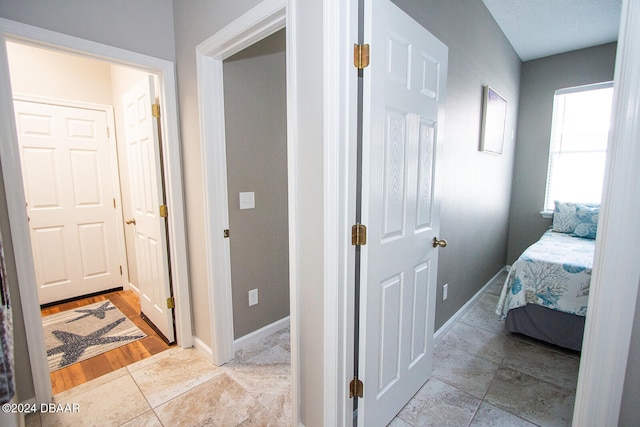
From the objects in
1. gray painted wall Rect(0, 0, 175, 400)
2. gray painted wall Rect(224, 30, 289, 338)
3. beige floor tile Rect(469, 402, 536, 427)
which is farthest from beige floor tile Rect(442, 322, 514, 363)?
gray painted wall Rect(0, 0, 175, 400)

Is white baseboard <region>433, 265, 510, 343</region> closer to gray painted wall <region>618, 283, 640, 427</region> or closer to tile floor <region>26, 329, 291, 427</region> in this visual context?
tile floor <region>26, 329, 291, 427</region>

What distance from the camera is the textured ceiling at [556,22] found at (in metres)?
2.50

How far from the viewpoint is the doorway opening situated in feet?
7.98

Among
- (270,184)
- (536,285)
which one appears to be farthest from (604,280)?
(270,184)

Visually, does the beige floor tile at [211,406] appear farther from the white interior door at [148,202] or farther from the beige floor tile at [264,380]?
the white interior door at [148,202]

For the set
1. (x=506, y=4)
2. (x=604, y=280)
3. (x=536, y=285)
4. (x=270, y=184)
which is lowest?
(x=536, y=285)

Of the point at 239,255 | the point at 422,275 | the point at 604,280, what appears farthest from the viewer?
the point at 239,255

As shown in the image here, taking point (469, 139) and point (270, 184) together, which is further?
point (469, 139)

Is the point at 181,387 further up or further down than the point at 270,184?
further down

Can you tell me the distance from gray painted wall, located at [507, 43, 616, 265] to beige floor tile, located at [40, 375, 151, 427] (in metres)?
4.36

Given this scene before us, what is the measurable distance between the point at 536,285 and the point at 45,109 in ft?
15.3

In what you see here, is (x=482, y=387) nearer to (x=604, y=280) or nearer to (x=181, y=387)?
(x=604, y=280)

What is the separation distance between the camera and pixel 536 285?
217 cm

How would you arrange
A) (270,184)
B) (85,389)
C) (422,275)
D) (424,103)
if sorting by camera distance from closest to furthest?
(424,103) < (422,275) < (85,389) < (270,184)
